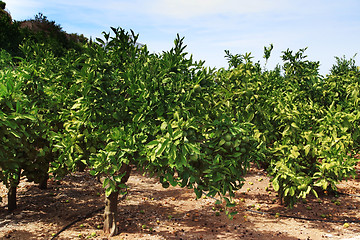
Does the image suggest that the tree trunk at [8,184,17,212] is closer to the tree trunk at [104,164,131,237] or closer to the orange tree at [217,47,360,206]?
the tree trunk at [104,164,131,237]

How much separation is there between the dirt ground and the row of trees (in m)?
0.81

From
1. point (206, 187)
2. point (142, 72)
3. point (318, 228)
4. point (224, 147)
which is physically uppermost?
point (142, 72)

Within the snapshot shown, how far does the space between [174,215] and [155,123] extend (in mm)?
4033

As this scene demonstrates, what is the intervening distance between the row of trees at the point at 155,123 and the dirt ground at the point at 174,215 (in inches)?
32.1

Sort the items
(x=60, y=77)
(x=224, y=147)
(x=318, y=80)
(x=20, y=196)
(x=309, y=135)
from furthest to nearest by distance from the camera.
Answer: (x=20, y=196) → (x=318, y=80) → (x=309, y=135) → (x=60, y=77) → (x=224, y=147)

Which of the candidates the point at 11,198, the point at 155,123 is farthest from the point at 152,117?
the point at 11,198

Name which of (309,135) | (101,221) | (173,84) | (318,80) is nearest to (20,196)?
(101,221)

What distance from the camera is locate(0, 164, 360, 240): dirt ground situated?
7211 mm

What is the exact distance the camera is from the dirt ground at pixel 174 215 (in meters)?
7.21

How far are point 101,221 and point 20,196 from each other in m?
3.38

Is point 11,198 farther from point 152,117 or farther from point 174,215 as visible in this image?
point 152,117

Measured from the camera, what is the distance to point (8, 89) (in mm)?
5117

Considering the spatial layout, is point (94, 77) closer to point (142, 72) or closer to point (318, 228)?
point (142, 72)

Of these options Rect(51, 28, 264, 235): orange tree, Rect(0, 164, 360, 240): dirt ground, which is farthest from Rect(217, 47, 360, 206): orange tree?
Rect(51, 28, 264, 235): orange tree
